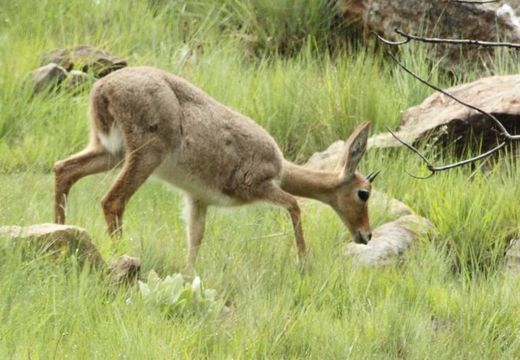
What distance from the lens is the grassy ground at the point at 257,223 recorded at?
738cm

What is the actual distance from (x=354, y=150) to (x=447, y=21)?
3977 millimetres

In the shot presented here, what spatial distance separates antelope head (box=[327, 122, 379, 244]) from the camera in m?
9.73

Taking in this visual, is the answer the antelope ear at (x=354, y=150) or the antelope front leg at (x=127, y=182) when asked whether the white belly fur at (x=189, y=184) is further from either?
the antelope ear at (x=354, y=150)

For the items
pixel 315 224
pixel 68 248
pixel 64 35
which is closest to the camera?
pixel 68 248

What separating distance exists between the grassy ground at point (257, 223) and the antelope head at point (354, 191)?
166 millimetres

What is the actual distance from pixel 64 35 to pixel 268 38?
6.85 feet

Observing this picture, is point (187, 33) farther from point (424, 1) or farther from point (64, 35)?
point (424, 1)

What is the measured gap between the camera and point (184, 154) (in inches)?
361

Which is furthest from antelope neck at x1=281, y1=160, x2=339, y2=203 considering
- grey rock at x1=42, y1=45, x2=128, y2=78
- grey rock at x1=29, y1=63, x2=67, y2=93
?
grey rock at x1=42, y1=45, x2=128, y2=78

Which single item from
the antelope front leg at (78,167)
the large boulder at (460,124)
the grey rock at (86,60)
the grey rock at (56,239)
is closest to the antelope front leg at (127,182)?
the antelope front leg at (78,167)

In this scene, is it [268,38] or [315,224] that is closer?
[315,224]

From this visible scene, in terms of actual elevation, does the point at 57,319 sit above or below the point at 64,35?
above

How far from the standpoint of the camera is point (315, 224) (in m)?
10.0

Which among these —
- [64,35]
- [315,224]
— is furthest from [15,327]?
[64,35]
